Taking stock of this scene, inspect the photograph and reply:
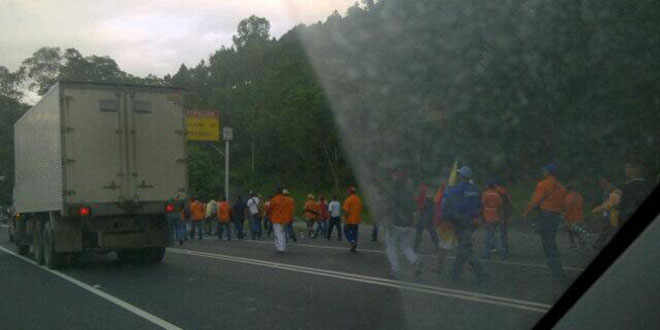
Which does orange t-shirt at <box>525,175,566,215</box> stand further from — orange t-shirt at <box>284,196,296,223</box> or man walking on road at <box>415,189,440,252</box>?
orange t-shirt at <box>284,196,296,223</box>

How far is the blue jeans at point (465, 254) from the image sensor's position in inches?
392

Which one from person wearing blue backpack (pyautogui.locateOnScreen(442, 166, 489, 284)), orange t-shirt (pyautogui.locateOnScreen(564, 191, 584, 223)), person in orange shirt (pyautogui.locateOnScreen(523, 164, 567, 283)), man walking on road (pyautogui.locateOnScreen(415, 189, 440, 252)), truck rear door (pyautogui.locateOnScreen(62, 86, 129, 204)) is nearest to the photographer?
person in orange shirt (pyautogui.locateOnScreen(523, 164, 567, 283))

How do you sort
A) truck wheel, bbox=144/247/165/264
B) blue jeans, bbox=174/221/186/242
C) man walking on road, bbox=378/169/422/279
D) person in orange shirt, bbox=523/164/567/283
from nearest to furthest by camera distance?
person in orange shirt, bbox=523/164/567/283
man walking on road, bbox=378/169/422/279
truck wheel, bbox=144/247/165/264
blue jeans, bbox=174/221/186/242

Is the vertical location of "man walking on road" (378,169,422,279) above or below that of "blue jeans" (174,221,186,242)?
above

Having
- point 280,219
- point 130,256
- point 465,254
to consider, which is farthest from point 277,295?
point 280,219

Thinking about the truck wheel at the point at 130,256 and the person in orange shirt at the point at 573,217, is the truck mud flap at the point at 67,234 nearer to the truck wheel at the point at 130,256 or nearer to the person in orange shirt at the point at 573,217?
the truck wheel at the point at 130,256

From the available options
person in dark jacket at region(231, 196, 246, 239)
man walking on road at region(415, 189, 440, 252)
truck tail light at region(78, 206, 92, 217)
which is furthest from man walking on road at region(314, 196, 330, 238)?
truck tail light at region(78, 206, 92, 217)

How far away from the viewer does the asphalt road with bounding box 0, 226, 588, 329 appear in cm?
725

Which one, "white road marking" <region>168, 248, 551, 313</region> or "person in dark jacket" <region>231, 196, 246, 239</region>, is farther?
"person in dark jacket" <region>231, 196, 246, 239</region>

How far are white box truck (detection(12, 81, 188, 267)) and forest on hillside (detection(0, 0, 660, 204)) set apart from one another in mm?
1388

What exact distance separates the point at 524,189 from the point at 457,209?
1271 cm

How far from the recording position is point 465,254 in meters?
10.0

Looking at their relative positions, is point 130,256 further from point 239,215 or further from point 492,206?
point 239,215

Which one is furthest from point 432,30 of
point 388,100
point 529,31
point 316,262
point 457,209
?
point 457,209
